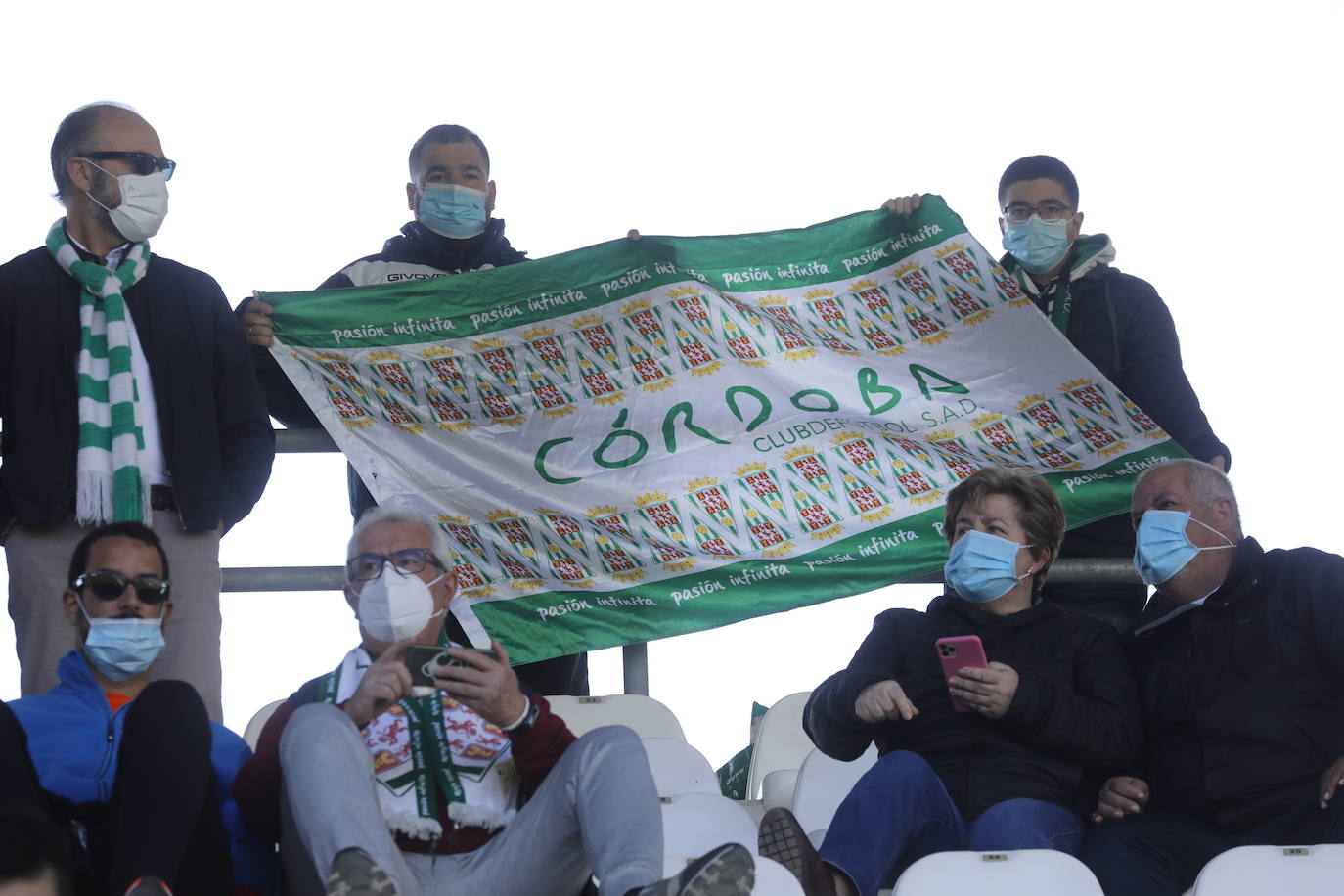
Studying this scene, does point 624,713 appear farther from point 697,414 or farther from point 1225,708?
point 1225,708

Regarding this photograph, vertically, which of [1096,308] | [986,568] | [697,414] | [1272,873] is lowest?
[1272,873]

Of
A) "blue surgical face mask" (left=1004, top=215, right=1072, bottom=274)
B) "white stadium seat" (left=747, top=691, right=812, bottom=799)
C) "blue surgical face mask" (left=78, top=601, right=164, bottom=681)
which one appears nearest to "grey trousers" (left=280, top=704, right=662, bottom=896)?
"blue surgical face mask" (left=78, top=601, right=164, bottom=681)

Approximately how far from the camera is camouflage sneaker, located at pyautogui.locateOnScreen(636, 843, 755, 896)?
2760mm

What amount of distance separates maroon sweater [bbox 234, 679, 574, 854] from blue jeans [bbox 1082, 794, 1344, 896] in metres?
1.15

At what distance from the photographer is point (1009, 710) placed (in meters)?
3.77

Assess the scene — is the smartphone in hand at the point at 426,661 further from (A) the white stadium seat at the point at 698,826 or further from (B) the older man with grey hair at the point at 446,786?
(A) the white stadium seat at the point at 698,826

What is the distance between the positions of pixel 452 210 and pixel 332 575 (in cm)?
117

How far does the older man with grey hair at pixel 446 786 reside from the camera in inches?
117

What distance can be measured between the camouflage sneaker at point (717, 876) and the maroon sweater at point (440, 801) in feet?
1.78

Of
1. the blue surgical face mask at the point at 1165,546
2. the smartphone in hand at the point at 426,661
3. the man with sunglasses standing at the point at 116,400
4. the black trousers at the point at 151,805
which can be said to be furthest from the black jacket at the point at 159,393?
the blue surgical face mask at the point at 1165,546

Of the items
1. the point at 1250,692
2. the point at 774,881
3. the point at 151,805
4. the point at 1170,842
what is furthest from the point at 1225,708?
the point at 151,805

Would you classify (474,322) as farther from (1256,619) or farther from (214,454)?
(1256,619)

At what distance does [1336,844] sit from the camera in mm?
3438

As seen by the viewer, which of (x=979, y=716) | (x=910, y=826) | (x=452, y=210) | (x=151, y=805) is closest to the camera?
(x=151, y=805)
